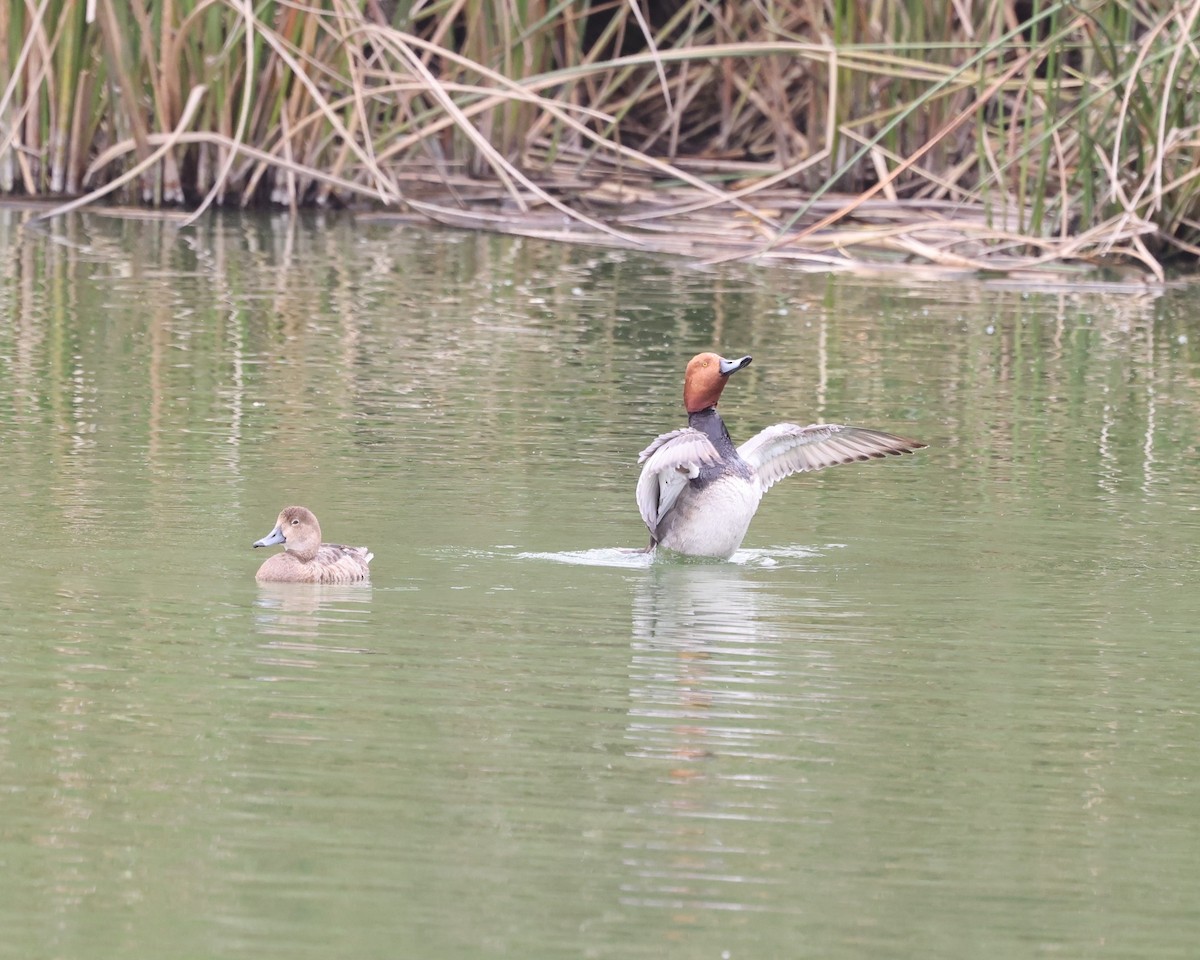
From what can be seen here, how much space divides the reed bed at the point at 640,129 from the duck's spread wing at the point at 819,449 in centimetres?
550

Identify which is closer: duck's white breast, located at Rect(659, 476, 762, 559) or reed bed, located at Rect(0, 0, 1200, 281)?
duck's white breast, located at Rect(659, 476, 762, 559)

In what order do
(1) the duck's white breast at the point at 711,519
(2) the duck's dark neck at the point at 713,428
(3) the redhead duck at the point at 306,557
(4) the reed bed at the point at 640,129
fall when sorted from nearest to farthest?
1. (3) the redhead duck at the point at 306,557
2. (1) the duck's white breast at the point at 711,519
3. (2) the duck's dark neck at the point at 713,428
4. (4) the reed bed at the point at 640,129

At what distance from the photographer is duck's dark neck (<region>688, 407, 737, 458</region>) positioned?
7.76m

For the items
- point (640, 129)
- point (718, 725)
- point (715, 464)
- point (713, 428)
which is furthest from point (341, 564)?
point (640, 129)

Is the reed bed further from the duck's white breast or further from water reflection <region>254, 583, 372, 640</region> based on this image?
water reflection <region>254, 583, 372, 640</region>

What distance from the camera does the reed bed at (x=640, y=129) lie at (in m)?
14.2

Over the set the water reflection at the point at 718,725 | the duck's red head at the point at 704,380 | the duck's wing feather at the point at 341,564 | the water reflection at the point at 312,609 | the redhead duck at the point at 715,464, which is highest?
the duck's red head at the point at 704,380

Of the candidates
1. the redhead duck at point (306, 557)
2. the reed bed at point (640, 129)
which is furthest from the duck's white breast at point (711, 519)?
the reed bed at point (640, 129)

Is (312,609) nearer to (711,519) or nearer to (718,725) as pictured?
(711,519)

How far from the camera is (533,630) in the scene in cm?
618

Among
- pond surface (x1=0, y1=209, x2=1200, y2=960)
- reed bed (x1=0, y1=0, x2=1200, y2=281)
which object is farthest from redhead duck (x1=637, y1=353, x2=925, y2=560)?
reed bed (x1=0, y1=0, x2=1200, y2=281)

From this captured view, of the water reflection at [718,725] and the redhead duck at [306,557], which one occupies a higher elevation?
the redhead duck at [306,557]

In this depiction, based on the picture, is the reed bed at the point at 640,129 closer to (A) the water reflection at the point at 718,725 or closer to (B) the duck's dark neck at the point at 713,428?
(B) the duck's dark neck at the point at 713,428

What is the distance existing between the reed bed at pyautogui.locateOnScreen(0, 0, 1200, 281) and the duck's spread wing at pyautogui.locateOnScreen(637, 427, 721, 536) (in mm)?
6172
